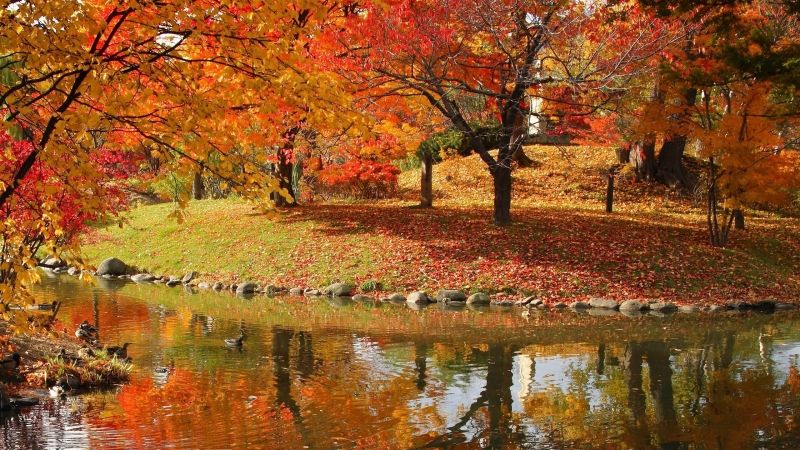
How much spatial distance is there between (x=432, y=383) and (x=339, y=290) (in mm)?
8997

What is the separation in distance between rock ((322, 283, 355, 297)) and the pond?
6.28 feet

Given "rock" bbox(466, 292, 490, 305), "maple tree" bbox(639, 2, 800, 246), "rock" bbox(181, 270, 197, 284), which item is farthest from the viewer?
"rock" bbox(181, 270, 197, 284)

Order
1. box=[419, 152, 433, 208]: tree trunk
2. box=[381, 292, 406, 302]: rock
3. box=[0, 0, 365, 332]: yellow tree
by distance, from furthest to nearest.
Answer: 1. box=[419, 152, 433, 208]: tree trunk
2. box=[381, 292, 406, 302]: rock
3. box=[0, 0, 365, 332]: yellow tree

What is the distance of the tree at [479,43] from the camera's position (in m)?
18.1

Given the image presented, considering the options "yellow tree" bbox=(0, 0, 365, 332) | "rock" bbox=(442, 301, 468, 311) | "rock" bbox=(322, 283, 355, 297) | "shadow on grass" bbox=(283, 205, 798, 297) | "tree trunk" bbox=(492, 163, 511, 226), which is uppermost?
"yellow tree" bbox=(0, 0, 365, 332)

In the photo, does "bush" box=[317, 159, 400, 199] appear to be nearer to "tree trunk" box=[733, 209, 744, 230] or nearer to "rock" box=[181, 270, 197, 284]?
"rock" box=[181, 270, 197, 284]

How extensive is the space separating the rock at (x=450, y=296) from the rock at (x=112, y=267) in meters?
10.8

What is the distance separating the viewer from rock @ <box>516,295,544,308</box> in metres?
18.5

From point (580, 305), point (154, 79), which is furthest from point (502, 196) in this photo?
point (154, 79)

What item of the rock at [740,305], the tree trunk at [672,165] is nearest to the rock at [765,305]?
the rock at [740,305]

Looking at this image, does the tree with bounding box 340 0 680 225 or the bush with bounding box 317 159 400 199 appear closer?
the tree with bounding box 340 0 680 225

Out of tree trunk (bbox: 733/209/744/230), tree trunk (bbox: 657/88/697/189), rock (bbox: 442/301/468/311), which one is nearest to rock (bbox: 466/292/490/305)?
rock (bbox: 442/301/468/311)

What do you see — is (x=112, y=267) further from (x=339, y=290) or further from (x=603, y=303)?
(x=603, y=303)

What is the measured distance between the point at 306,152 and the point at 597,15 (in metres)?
9.78
